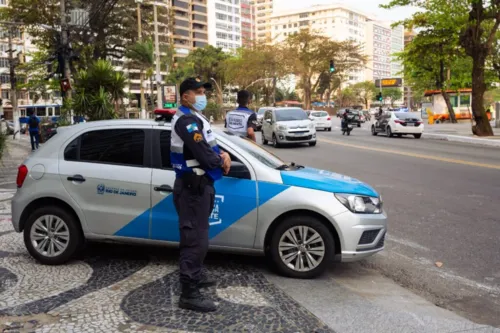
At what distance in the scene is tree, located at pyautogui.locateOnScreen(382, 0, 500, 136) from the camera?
74.8 feet

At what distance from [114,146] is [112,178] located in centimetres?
38

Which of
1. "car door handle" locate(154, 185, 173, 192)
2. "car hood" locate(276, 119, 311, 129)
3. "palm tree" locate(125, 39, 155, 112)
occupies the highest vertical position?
"palm tree" locate(125, 39, 155, 112)

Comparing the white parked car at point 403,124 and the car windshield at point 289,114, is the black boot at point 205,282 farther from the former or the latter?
the white parked car at point 403,124

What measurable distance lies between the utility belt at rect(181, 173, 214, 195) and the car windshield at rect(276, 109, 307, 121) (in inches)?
699

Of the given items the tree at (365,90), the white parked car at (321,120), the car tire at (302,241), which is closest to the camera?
the car tire at (302,241)

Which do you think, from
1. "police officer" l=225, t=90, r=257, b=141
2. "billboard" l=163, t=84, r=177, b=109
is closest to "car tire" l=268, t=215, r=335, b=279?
"police officer" l=225, t=90, r=257, b=141

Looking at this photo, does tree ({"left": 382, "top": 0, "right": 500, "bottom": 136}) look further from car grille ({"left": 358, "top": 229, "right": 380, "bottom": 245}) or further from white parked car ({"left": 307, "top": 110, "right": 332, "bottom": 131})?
car grille ({"left": 358, "top": 229, "right": 380, "bottom": 245})

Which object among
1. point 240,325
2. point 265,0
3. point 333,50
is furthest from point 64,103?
point 265,0

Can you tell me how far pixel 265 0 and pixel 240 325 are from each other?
654 feet

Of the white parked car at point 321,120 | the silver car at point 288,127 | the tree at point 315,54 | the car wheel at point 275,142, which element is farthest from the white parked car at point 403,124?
the tree at point 315,54

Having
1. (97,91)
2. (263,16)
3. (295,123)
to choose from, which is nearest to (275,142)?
(295,123)

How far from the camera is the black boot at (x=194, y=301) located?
12.9 feet

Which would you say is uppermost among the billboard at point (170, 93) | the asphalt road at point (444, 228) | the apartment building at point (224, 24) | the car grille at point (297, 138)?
the apartment building at point (224, 24)

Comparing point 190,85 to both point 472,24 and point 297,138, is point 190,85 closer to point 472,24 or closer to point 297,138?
point 297,138
